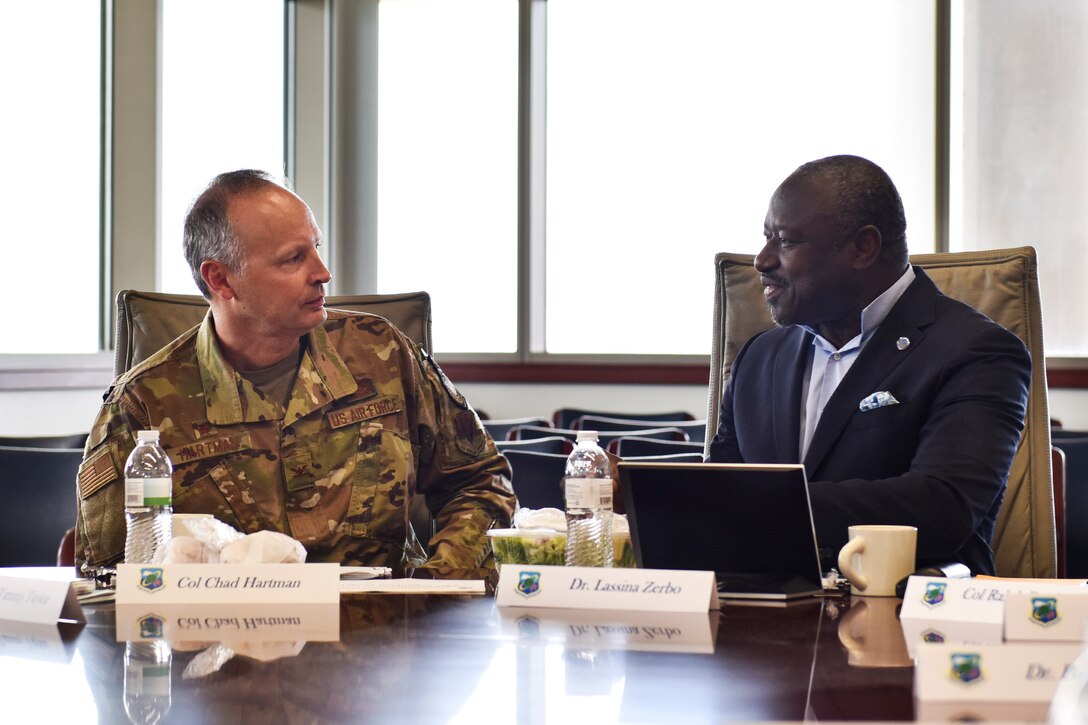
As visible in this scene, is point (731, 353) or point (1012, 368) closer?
point (1012, 368)

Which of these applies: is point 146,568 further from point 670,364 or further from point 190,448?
point 670,364

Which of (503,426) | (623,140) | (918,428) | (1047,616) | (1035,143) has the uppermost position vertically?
(623,140)

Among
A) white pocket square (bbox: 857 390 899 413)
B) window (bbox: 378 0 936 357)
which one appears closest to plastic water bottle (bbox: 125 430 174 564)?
white pocket square (bbox: 857 390 899 413)

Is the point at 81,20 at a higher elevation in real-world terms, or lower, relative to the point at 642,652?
higher

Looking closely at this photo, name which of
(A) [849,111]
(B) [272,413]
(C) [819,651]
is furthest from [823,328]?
(A) [849,111]

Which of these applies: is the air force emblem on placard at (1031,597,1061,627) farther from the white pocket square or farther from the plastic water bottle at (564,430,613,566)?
the white pocket square

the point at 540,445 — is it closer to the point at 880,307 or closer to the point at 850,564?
the point at 880,307

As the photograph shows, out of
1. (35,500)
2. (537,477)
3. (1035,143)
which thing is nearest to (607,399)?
(1035,143)

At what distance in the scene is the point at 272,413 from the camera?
215cm

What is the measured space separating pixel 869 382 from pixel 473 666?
50.7 inches

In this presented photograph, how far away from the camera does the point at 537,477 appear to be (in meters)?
2.81

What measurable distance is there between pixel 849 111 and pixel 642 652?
19.8 feet

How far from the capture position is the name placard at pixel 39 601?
1.35 meters

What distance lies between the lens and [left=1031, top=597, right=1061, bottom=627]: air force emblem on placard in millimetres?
1178
